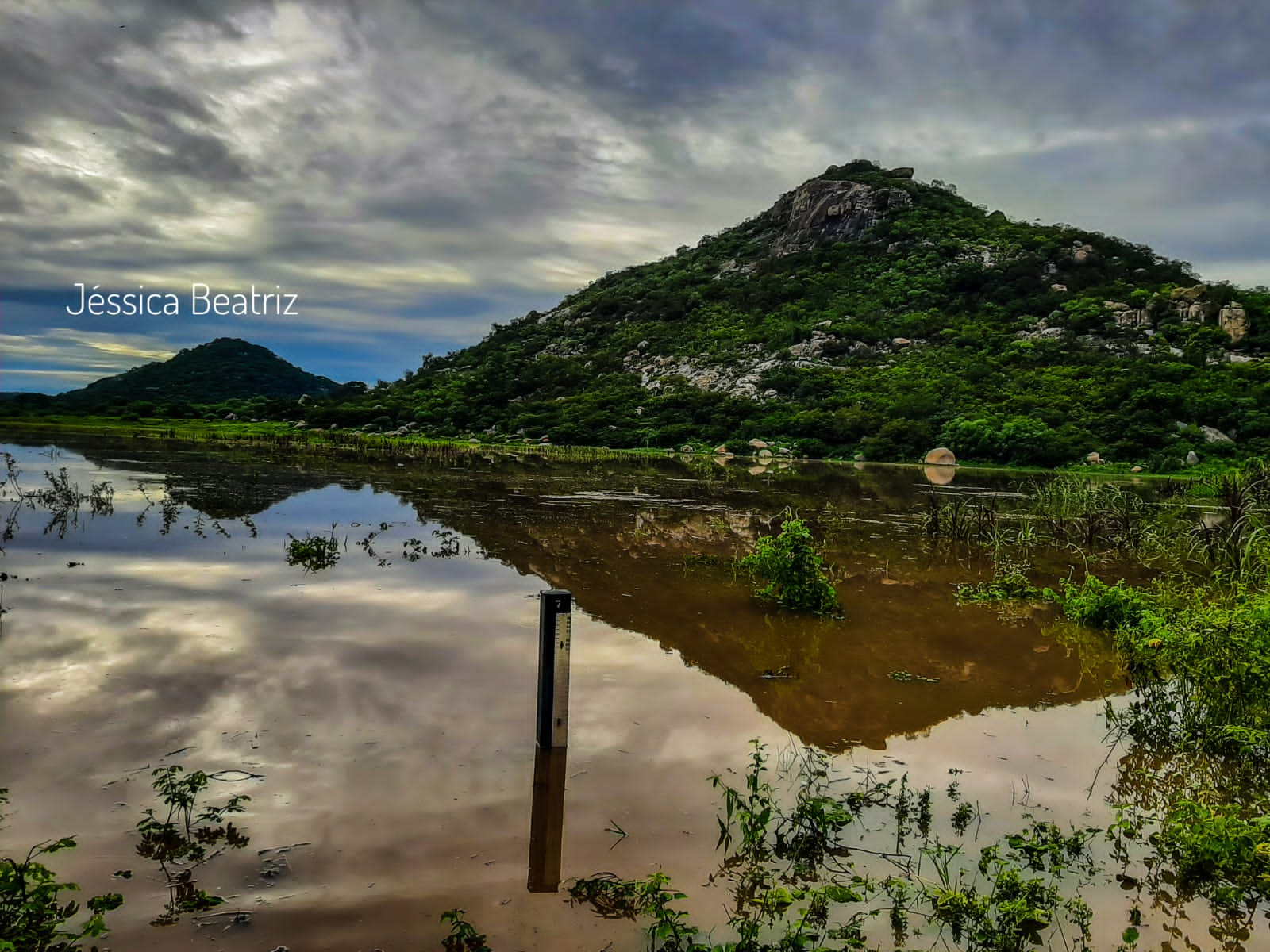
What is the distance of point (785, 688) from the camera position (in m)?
7.34

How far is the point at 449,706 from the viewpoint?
6.41 metres

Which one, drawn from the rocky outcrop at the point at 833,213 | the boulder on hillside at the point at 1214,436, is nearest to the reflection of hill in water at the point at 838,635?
the boulder on hillside at the point at 1214,436

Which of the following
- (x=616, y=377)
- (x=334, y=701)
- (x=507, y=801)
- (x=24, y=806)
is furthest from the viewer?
(x=616, y=377)

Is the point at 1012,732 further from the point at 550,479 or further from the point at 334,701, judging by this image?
the point at 550,479

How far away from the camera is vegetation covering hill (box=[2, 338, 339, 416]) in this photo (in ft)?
357

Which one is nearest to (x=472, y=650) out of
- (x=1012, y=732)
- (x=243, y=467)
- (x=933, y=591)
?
(x=1012, y=732)

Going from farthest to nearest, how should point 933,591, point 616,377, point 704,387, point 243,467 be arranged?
point 616,377 → point 704,387 → point 243,467 → point 933,591

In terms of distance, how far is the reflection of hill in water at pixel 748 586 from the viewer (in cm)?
745

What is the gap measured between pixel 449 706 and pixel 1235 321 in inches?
2880

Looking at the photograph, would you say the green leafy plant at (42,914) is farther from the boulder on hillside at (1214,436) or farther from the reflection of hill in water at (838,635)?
the boulder on hillside at (1214,436)

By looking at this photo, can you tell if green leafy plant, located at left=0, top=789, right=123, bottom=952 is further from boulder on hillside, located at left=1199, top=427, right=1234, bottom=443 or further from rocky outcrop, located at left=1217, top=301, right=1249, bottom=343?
rocky outcrop, located at left=1217, top=301, right=1249, bottom=343

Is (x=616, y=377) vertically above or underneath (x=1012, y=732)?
above

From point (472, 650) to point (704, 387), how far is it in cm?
6725

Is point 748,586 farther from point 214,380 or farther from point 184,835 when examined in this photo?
point 214,380
